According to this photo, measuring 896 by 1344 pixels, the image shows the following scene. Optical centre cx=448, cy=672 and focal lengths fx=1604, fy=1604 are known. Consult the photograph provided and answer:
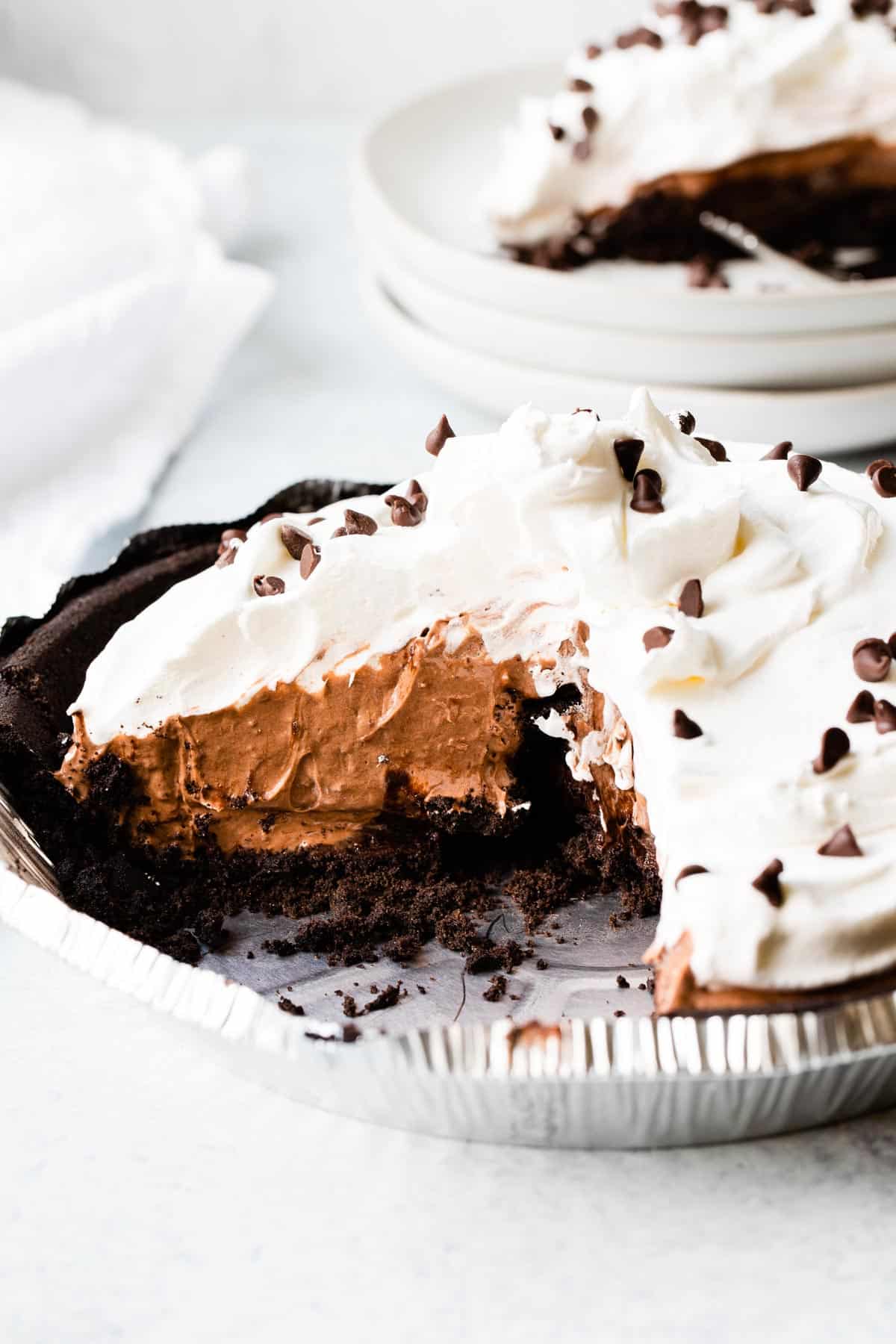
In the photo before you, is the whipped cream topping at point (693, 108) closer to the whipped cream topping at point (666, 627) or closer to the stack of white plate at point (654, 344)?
the stack of white plate at point (654, 344)

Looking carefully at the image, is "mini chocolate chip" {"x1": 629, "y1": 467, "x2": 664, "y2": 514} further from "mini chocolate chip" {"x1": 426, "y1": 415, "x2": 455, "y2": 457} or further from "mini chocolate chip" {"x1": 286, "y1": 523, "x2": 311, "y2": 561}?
"mini chocolate chip" {"x1": 286, "y1": 523, "x2": 311, "y2": 561}

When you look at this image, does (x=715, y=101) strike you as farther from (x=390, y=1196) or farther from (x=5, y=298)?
(x=390, y=1196)

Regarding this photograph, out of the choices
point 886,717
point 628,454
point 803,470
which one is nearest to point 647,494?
point 628,454

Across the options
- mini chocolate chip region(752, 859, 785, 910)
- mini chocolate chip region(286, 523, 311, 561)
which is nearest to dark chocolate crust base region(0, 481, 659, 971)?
mini chocolate chip region(286, 523, 311, 561)

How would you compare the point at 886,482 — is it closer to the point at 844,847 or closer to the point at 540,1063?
the point at 844,847

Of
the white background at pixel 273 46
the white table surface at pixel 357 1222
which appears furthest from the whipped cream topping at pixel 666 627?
the white background at pixel 273 46
